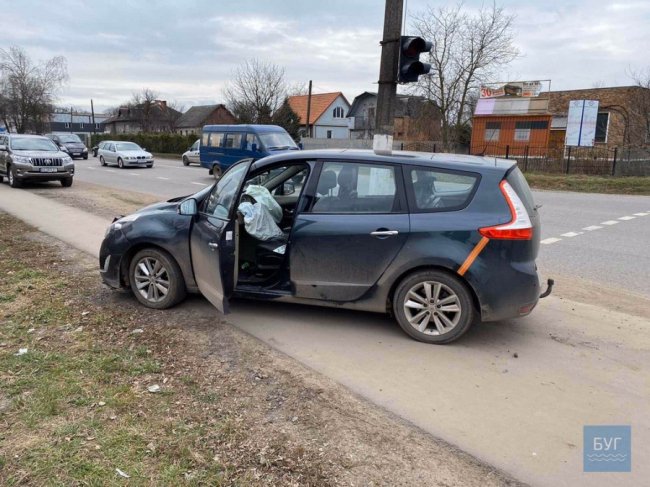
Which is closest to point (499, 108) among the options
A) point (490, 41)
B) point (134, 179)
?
point (490, 41)

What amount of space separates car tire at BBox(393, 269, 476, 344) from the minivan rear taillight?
1.57 feet

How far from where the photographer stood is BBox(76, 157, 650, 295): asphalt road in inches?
278

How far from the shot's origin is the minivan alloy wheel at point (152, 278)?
199 inches

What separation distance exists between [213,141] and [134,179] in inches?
158

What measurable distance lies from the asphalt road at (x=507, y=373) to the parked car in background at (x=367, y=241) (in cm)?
28

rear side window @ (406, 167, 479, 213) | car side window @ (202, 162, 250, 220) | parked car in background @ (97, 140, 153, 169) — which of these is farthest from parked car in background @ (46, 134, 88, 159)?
rear side window @ (406, 167, 479, 213)

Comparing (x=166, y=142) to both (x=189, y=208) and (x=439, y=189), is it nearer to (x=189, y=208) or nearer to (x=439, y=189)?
(x=189, y=208)

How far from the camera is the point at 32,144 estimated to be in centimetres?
1680

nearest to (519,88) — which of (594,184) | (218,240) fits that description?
(594,184)

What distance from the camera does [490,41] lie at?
28797mm

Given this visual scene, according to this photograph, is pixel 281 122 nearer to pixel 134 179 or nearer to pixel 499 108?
pixel 499 108

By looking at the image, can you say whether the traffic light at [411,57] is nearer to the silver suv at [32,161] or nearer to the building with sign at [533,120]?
the silver suv at [32,161]

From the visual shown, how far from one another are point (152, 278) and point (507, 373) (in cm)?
338
